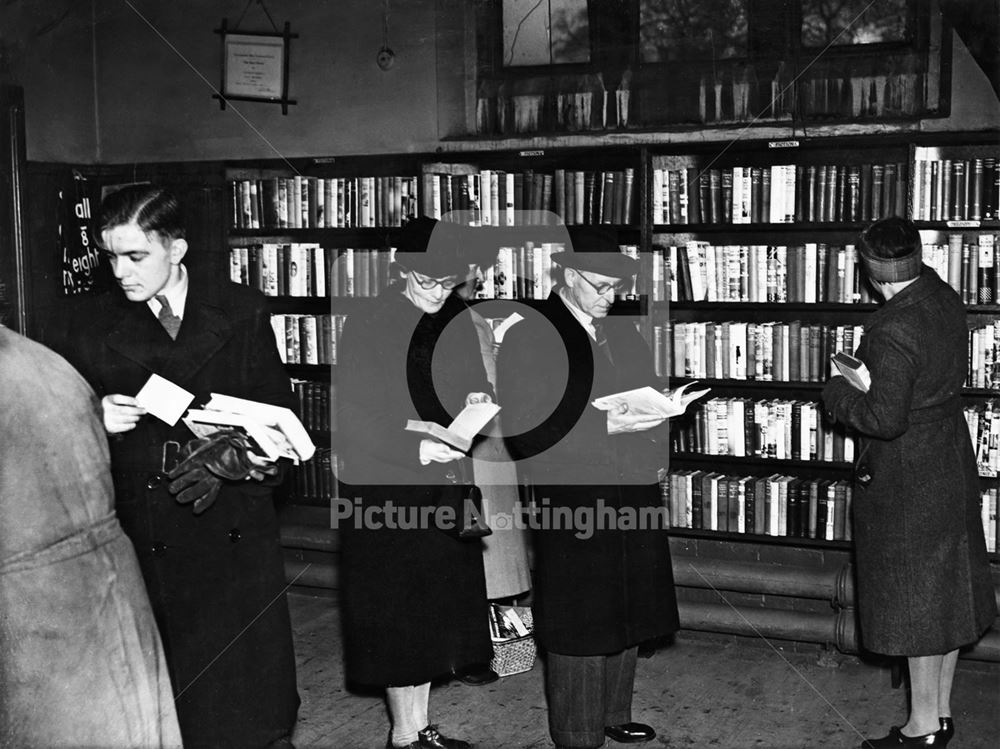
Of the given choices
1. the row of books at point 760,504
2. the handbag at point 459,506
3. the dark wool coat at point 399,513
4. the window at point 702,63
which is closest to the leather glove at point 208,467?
the dark wool coat at point 399,513

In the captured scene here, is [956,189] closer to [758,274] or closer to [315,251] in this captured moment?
[758,274]

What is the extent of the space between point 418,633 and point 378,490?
1.53ft

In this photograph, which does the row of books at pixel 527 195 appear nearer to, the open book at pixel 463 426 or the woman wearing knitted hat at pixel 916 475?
the woman wearing knitted hat at pixel 916 475

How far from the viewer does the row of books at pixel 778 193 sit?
4547 mm

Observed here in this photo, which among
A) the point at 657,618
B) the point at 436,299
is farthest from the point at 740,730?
the point at 436,299

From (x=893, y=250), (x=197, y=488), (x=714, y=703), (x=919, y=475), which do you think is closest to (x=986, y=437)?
(x=919, y=475)

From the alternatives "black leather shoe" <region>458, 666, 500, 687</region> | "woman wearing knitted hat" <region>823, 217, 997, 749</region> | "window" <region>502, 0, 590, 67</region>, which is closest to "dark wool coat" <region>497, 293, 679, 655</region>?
"woman wearing knitted hat" <region>823, 217, 997, 749</region>

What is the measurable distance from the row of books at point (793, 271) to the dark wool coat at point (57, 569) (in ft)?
12.0

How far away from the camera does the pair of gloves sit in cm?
274

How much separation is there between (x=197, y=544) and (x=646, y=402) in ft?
4.48

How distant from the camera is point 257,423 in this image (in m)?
2.72

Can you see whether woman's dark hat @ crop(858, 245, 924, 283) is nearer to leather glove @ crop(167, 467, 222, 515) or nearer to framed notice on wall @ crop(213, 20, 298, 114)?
leather glove @ crop(167, 467, 222, 515)

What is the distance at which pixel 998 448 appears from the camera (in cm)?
443

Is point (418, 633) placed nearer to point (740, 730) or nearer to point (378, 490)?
point (378, 490)
